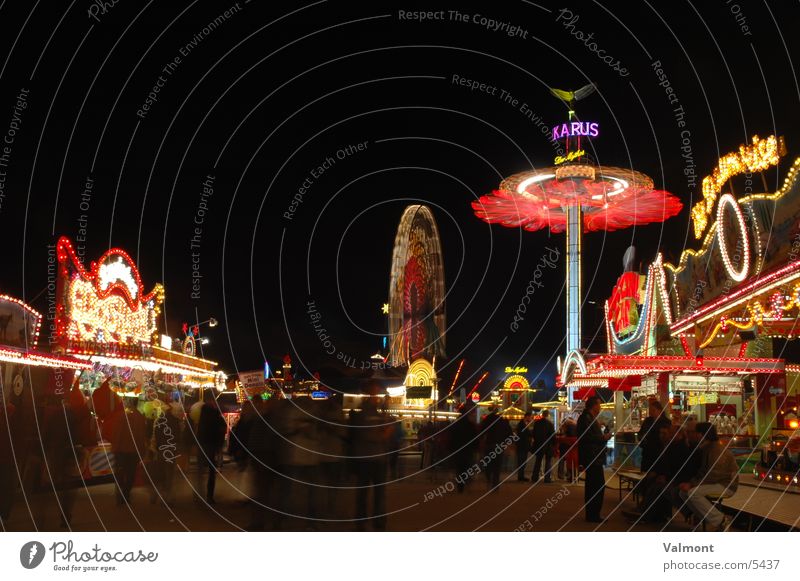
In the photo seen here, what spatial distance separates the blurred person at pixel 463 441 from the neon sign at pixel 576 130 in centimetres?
3659

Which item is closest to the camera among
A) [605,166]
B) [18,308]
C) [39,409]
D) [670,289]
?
[39,409]

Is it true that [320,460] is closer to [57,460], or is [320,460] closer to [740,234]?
[57,460]

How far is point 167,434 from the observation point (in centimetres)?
1861

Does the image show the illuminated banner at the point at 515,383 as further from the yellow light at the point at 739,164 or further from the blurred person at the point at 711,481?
the blurred person at the point at 711,481

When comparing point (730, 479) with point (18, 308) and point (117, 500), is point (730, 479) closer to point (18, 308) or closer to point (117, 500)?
point (117, 500)

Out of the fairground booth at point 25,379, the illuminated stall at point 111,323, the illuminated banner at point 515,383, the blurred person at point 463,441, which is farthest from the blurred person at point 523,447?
the illuminated banner at point 515,383

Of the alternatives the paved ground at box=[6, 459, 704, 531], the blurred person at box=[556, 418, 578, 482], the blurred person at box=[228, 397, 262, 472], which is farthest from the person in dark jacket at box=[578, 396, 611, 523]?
the blurred person at box=[556, 418, 578, 482]

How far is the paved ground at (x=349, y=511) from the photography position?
12515 mm

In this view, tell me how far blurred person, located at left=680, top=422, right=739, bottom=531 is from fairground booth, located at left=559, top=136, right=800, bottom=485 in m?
0.39

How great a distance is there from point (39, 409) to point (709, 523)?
32.8ft

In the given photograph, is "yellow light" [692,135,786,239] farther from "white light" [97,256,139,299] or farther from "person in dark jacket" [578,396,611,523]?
"white light" [97,256,139,299]

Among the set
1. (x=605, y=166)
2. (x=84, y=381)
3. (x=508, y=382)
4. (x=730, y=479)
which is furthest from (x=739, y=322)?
(x=508, y=382)

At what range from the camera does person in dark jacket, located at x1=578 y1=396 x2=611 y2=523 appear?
13.8 m

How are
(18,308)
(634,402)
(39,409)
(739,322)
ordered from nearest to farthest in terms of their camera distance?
(39,409), (739,322), (18,308), (634,402)
